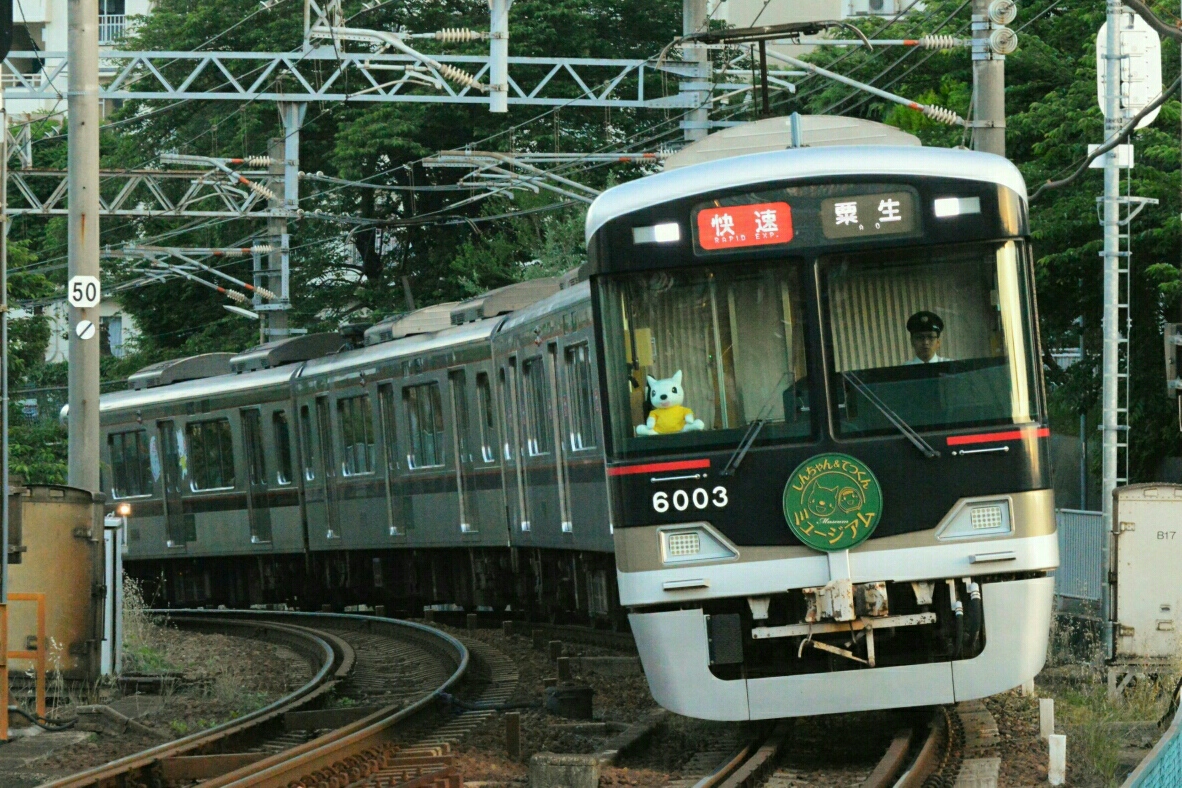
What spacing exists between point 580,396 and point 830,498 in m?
5.28

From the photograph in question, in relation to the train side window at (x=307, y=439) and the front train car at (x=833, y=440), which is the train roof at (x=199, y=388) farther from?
the front train car at (x=833, y=440)

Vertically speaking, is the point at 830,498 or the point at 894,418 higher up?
the point at 894,418

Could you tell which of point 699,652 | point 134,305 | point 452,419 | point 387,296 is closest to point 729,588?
point 699,652

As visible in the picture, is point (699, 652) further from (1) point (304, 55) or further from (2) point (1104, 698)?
(1) point (304, 55)

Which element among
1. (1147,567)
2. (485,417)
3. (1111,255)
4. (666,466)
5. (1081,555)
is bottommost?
(1147,567)

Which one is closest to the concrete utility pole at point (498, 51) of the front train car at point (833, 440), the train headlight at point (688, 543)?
the front train car at point (833, 440)

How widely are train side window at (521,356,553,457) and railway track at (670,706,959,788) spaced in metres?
5.76

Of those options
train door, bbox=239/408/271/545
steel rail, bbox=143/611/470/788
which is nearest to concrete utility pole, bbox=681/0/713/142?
train door, bbox=239/408/271/545

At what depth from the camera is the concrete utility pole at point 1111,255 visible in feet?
67.3

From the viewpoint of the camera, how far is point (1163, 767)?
6.34m

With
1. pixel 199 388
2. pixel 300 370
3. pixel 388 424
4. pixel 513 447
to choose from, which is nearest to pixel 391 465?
pixel 388 424

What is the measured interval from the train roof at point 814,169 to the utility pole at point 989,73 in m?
4.63

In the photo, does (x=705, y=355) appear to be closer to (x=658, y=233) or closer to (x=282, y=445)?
(x=658, y=233)

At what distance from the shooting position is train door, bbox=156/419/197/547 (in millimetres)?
25516
